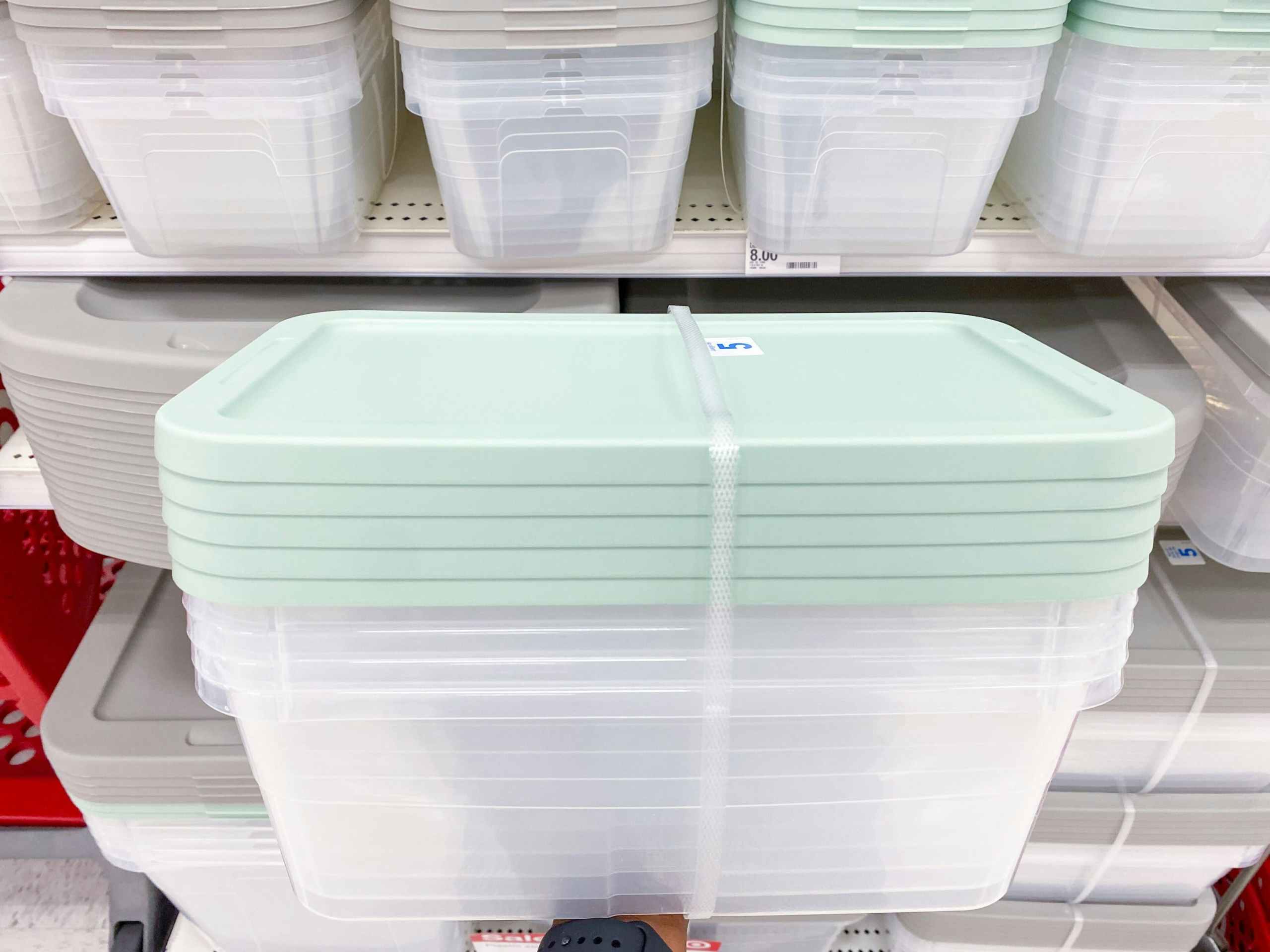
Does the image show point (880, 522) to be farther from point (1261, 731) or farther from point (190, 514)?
point (1261, 731)

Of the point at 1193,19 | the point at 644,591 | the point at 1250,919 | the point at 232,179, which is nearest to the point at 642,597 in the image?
the point at 644,591

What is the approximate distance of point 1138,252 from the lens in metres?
0.73

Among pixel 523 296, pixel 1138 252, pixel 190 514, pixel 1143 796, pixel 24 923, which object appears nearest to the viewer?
pixel 190 514

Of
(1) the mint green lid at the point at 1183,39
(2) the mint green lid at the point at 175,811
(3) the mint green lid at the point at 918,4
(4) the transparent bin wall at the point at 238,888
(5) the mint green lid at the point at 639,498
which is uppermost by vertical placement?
(3) the mint green lid at the point at 918,4

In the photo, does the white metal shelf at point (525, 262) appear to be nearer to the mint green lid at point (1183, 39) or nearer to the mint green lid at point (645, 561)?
the mint green lid at point (1183, 39)

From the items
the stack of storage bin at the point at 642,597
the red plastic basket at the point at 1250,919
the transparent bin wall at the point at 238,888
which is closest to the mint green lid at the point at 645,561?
the stack of storage bin at the point at 642,597

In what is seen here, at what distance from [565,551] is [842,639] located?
17 centimetres

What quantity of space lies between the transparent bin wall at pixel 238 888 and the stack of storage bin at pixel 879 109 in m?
0.75

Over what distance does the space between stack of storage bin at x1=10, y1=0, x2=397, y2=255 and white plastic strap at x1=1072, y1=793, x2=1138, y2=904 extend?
37.5 inches

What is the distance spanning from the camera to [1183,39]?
2.09 ft

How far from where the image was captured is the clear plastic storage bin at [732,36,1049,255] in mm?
654

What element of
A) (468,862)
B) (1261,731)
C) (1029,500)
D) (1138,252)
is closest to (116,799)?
(468,862)

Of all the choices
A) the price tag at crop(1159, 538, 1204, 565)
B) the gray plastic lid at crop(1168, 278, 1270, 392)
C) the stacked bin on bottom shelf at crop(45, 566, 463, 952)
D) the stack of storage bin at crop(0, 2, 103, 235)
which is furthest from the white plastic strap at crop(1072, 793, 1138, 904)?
the stack of storage bin at crop(0, 2, 103, 235)

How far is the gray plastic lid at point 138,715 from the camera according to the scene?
88cm
